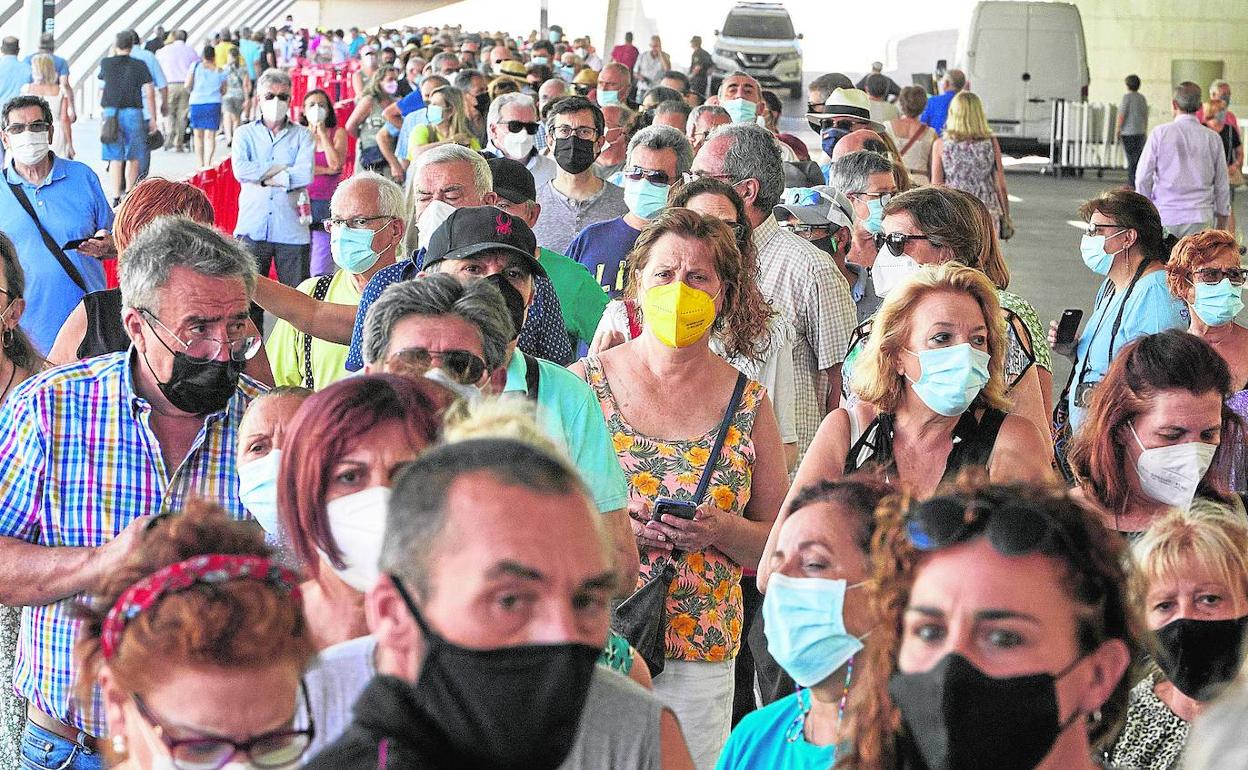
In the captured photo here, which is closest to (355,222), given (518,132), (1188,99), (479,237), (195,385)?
(479,237)

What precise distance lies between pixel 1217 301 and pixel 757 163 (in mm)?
1967

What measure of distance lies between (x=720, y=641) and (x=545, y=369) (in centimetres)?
94

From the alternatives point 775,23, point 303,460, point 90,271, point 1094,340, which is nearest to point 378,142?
point 90,271

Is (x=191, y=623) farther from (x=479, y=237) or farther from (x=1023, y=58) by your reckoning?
(x=1023, y=58)

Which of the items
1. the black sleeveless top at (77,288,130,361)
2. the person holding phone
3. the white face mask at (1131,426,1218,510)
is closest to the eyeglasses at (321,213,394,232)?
the black sleeveless top at (77,288,130,361)

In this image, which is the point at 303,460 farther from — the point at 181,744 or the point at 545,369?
the point at 545,369

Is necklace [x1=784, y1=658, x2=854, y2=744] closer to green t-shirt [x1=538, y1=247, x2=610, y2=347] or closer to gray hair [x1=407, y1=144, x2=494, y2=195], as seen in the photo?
green t-shirt [x1=538, y1=247, x2=610, y2=347]

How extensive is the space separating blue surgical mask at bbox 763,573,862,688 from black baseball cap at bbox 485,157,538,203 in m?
3.98

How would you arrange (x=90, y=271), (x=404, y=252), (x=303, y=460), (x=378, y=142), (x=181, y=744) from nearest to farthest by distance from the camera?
(x=181, y=744) → (x=303, y=460) → (x=404, y=252) → (x=90, y=271) → (x=378, y=142)

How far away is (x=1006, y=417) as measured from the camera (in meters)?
4.47

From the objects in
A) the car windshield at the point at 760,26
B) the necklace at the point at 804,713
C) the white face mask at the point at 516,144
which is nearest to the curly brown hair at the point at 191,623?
the necklace at the point at 804,713

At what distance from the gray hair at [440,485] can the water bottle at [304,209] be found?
26.6 feet

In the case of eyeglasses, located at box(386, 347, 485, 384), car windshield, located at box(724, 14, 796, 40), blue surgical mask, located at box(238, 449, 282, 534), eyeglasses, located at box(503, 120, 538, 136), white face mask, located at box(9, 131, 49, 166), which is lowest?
blue surgical mask, located at box(238, 449, 282, 534)

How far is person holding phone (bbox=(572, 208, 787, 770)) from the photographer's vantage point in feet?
14.2
